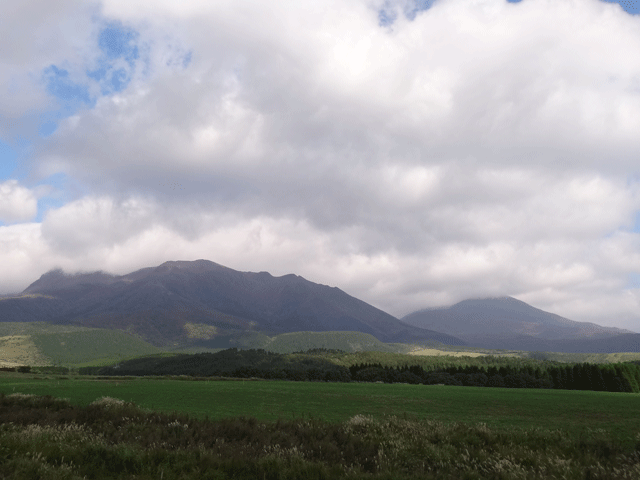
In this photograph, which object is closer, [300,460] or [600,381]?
[300,460]

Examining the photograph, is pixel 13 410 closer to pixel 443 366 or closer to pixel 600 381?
pixel 600 381

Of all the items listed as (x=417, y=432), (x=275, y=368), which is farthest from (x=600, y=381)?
(x=417, y=432)

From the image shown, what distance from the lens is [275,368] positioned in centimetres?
18762

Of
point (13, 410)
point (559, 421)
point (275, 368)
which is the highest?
point (13, 410)

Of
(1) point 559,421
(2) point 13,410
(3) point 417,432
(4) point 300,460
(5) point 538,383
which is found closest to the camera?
(4) point 300,460

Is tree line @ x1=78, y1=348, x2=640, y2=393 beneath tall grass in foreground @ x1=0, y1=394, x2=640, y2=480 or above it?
beneath

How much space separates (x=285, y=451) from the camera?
16.6 metres

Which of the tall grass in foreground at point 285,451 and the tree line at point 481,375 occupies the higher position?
the tall grass in foreground at point 285,451

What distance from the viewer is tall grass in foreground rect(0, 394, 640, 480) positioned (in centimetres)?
1391

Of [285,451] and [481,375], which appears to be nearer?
[285,451]

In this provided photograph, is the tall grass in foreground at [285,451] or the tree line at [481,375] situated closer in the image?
the tall grass in foreground at [285,451]

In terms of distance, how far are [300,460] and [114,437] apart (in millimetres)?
8805

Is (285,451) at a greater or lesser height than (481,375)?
greater

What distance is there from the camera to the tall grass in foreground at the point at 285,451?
45.6 feet
